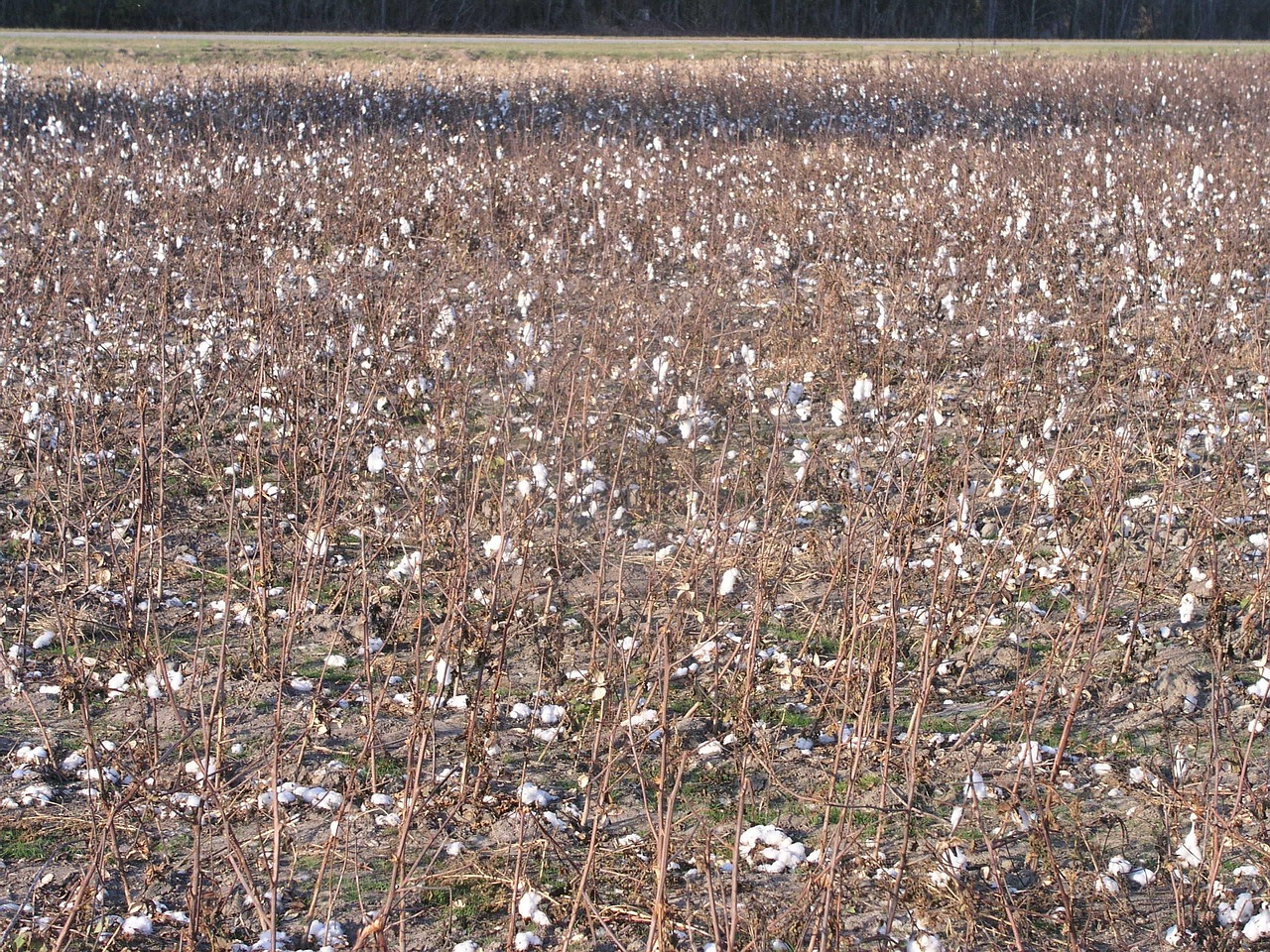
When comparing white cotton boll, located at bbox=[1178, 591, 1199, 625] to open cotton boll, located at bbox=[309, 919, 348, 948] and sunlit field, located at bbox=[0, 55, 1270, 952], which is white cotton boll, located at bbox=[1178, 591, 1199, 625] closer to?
sunlit field, located at bbox=[0, 55, 1270, 952]

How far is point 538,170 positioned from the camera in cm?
1109

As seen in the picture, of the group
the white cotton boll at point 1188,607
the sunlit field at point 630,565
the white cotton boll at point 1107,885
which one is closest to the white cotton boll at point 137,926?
the sunlit field at point 630,565

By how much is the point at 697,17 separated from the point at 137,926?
126ft

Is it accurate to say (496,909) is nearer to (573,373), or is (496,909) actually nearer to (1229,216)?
(573,373)

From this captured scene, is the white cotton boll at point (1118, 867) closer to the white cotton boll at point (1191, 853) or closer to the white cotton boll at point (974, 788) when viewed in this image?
the white cotton boll at point (1191, 853)

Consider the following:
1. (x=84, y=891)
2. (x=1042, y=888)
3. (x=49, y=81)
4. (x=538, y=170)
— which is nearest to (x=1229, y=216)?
(x=538, y=170)

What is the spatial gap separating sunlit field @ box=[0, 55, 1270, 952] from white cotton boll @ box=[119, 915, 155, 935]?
7 centimetres

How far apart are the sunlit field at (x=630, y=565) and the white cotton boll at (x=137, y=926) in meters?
0.07

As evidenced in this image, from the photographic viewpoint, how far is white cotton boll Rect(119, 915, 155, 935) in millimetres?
2674

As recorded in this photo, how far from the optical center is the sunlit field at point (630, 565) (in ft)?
9.43

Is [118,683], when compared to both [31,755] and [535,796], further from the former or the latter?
[535,796]

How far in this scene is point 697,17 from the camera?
38.0 m

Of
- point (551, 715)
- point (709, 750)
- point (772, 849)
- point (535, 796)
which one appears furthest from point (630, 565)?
point (772, 849)

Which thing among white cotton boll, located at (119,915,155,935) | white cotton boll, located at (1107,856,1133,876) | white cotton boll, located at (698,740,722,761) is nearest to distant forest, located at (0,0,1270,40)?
white cotton boll, located at (698,740,722,761)
